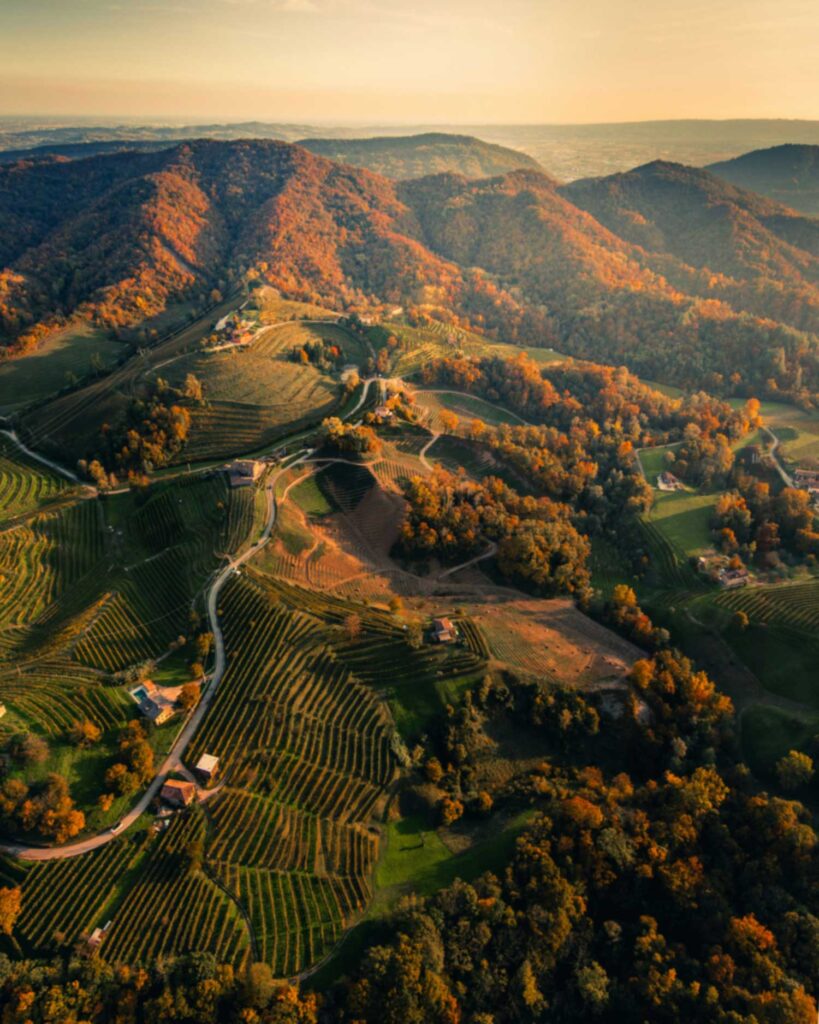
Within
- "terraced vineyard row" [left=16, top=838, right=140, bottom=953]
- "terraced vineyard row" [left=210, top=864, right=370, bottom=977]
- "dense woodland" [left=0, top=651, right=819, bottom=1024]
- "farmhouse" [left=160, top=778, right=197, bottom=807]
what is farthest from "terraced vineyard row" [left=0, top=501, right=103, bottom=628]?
"terraced vineyard row" [left=210, top=864, right=370, bottom=977]

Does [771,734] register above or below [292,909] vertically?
below

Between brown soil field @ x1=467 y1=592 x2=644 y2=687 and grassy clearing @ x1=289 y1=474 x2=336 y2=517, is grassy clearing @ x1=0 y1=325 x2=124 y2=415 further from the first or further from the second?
brown soil field @ x1=467 y1=592 x2=644 y2=687

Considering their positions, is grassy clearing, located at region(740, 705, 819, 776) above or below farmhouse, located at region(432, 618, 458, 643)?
below

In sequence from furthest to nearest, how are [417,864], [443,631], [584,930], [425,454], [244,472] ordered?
[425,454]
[244,472]
[443,631]
[417,864]
[584,930]

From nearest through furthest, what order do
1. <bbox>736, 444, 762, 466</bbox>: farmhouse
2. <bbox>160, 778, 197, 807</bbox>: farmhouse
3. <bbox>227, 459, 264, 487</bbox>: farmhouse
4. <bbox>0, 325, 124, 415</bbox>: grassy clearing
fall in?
1. <bbox>160, 778, 197, 807</bbox>: farmhouse
2. <bbox>227, 459, 264, 487</bbox>: farmhouse
3. <bbox>736, 444, 762, 466</bbox>: farmhouse
4. <bbox>0, 325, 124, 415</bbox>: grassy clearing

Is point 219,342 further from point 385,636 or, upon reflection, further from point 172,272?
point 385,636

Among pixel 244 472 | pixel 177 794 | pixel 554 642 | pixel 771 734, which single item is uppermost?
pixel 244 472

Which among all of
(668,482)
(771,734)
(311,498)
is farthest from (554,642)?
(668,482)

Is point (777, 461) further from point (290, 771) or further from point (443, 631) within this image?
point (290, 771)
